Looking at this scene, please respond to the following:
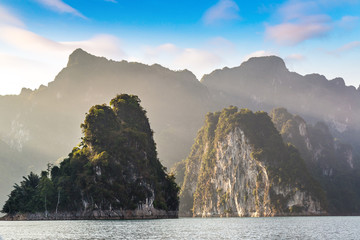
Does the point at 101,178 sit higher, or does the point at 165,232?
the point at 101,178

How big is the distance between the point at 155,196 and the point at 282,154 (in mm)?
92425

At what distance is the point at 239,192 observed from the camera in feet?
652

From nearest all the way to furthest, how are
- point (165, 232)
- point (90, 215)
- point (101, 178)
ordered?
1. point (165, 232)
2. point (90, 215)
3. point (101, 178)

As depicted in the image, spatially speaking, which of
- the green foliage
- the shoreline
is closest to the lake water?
the shoreline

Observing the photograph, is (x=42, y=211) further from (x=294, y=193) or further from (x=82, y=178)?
(x=294, y=193)

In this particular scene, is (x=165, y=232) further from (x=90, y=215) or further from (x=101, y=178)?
(x=101, y=178)

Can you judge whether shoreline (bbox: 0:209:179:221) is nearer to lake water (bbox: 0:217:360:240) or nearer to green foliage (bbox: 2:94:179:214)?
green foliage (bbox: 2:94:179:214)

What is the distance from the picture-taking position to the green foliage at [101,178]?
110m

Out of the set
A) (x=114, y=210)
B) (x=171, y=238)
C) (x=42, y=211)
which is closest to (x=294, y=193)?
(x=114, y=210)

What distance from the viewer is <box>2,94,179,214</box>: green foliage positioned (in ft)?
362

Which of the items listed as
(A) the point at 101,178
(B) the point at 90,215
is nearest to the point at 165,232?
(B) the point at 90,215

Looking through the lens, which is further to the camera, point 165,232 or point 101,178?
point 101,178

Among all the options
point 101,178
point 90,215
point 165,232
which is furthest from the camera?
point 101,178

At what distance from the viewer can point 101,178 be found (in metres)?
112
